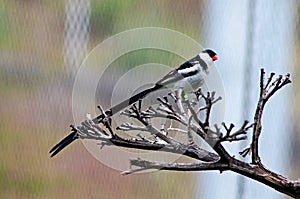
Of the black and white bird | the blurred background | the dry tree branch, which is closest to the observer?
the dry tree branch

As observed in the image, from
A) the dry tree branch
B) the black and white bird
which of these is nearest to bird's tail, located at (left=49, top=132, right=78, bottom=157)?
the black and white bird

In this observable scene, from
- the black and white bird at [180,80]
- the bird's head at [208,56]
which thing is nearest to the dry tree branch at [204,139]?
the black and white bird at [180,80]

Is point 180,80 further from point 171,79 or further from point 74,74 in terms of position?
point 74,74

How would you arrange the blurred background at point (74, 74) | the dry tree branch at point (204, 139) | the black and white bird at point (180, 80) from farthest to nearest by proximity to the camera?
the blurred background at point (74, 74), the black and white bird at point (180, 80), the dry tree branch at point (204, 139)

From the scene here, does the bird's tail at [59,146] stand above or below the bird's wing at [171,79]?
below

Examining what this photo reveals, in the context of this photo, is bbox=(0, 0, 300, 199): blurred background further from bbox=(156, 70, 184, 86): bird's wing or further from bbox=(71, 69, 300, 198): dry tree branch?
bbox=(71, 69, 300, 198): dry tree branch

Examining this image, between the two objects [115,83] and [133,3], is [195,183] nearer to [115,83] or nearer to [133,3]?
[115,83]

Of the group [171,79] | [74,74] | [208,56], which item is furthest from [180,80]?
[74,74]

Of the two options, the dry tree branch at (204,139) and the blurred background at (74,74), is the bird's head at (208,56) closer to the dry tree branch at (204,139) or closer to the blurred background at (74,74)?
the blurred background at (74,74)

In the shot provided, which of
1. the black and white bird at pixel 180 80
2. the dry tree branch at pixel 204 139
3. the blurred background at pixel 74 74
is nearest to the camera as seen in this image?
the dry tree branch at pixel 204 139
